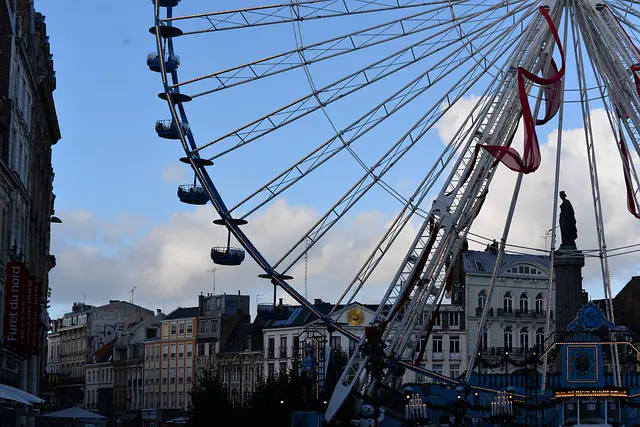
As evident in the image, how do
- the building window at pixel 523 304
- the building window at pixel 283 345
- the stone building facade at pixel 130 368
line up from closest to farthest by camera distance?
the building window at pixel 523 304
the building window at pixel 283 345
the stone building facade at pixel 130 368

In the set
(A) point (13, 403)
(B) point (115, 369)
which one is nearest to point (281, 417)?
(A) point (13, 403)

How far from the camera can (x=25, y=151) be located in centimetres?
6475

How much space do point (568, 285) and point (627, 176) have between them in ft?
36.7

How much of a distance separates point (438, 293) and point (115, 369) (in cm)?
10758

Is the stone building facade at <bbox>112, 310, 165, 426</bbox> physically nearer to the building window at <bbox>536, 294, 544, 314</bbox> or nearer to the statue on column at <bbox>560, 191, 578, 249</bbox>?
the building window at <bbox>536, 294, 544, 314</bbox>

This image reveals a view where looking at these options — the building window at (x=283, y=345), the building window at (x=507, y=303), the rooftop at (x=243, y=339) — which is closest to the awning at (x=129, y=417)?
the rooftop at (x=243, y=339)

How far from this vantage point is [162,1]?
2149 inches

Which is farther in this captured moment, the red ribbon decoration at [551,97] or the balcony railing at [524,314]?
the balcony railing at [524,314]

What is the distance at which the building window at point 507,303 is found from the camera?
11800cm

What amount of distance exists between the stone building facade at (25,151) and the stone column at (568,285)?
25.5 meters

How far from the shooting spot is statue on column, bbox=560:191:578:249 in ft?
209

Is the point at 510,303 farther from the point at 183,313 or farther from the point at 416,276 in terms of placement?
the point at 416,276

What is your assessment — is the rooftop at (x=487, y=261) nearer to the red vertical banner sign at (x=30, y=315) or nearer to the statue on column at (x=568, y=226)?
the statue on column at (x=568, y=226)

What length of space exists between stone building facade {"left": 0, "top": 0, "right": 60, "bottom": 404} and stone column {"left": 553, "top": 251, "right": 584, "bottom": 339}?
2552 cm
